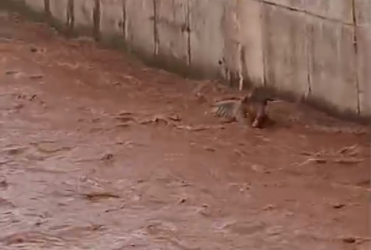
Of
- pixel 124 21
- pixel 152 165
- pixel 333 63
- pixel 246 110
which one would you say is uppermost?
pixel 124 21

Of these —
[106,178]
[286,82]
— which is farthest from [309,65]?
[106,178]

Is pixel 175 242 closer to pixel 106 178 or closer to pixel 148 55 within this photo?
pixel 106 178

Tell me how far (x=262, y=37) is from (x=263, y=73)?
0.13 metres

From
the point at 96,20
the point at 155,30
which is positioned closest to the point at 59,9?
the point at 96,20

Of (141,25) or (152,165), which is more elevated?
(141,25)

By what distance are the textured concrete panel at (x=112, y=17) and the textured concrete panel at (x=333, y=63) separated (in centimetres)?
78

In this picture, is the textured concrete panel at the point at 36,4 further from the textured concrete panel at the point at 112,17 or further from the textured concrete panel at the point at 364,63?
the textured concrete panel at the point at 364,63

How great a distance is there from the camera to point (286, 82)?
2.62 metres

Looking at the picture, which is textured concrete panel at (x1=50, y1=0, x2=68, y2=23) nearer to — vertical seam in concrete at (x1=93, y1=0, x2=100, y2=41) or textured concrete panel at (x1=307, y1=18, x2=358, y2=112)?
vertical seam in concrete at (x1=93, y1=0, x2=100, y2=41)

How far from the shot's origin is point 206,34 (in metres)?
2.76

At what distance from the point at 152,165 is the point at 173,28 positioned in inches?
29.3

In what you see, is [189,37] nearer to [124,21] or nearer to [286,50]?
[124,21]

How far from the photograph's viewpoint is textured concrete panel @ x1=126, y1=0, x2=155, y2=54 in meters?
2.85

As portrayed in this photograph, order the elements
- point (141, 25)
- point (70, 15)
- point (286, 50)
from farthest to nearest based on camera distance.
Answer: point (70, 15) → point (141, 25) → point (286, 50)
